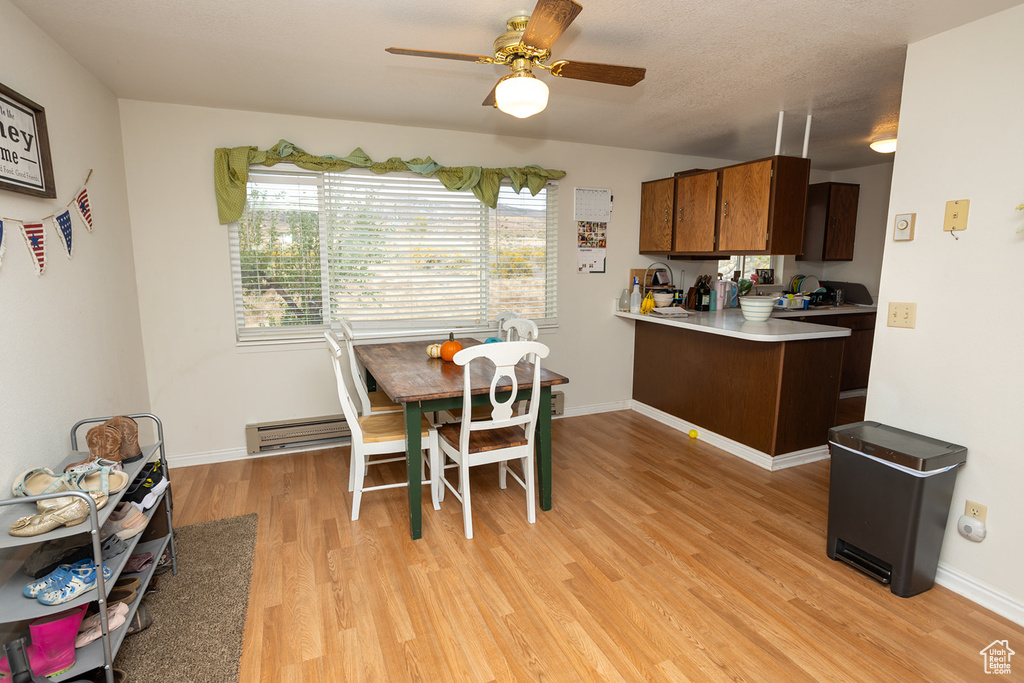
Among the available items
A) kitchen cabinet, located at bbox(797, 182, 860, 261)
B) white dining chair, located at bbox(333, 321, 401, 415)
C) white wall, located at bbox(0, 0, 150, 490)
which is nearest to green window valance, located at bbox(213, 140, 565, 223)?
white wall, located at bbox(0, 0, 150, 490)

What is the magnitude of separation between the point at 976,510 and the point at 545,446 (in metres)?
1.88

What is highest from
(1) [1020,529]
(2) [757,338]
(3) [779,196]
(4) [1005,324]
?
(3) [779,196]

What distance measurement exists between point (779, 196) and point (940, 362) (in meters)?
1.58

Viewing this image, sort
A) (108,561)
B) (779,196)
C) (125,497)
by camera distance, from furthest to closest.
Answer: (779,196) < (125,497) < (108,561)

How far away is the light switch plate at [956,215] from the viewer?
6.84 feet

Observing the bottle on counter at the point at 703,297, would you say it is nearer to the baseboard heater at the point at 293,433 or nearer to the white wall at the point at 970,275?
the white wall at the point at 970,275

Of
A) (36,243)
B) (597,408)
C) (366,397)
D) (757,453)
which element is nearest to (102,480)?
(36,243)

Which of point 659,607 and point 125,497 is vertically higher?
point 125,497

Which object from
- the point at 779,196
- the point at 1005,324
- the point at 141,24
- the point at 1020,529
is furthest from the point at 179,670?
the point at 779,196

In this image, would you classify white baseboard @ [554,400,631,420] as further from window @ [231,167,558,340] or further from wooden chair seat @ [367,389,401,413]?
wooden chair seat @ [367,389,401,413]

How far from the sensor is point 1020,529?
1949 mm

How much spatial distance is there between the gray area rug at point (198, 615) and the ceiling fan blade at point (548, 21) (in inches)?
95.2

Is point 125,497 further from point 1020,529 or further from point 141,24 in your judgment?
point 1020,529

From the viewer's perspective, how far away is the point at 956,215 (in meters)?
2.11
